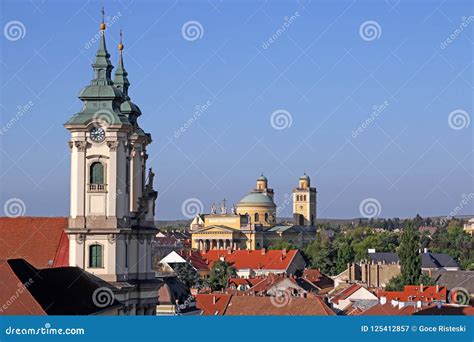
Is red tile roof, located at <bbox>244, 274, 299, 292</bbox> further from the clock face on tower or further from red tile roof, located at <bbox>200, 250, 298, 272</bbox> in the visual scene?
the clock face on tower

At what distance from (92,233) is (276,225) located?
135460mm

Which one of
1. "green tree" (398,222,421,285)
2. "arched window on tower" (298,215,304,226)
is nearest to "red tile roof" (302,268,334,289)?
"green tree" (398,222,421,285)

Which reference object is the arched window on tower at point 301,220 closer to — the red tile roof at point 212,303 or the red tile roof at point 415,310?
the red tile roof at point 212,303

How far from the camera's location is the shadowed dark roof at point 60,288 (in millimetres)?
32556

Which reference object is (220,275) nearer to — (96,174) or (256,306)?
(256,306)

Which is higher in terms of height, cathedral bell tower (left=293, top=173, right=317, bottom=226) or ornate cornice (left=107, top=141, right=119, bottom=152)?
cathedral bell tower (left=293, top=173, right=317, bottom=226)

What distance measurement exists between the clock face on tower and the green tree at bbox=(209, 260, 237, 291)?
4963cm

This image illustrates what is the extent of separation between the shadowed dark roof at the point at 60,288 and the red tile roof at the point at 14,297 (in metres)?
0.20

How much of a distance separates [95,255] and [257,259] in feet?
258

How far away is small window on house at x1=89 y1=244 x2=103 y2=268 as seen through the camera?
138 ft

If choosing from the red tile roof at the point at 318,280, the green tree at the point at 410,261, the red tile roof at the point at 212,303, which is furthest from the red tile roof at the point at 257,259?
the red tile roof at the point at 212,303

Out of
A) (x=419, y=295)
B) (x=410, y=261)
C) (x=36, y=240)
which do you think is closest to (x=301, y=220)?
(x=410, y=261)

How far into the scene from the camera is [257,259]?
4734 inches

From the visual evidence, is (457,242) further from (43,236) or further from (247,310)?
(43,236)
